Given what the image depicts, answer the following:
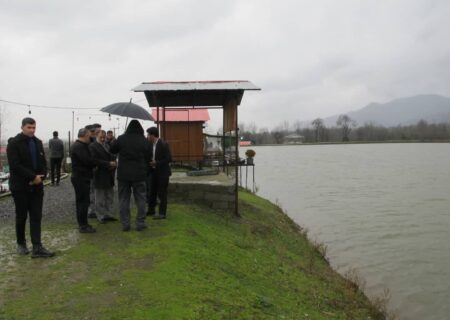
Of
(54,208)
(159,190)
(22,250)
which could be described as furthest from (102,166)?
(54,208)

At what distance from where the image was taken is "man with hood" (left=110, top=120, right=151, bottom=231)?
794 centimetres

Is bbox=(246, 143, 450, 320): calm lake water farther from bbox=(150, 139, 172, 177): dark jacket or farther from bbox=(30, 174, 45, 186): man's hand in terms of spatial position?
bbox=(30, 174, 45, 186): man's hand

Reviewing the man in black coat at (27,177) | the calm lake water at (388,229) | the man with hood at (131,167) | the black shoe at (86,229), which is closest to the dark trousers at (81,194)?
the black shoe at (86,229)

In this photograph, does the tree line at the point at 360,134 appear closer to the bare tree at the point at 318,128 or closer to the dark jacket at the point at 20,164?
the bare tree at the point at 318,128

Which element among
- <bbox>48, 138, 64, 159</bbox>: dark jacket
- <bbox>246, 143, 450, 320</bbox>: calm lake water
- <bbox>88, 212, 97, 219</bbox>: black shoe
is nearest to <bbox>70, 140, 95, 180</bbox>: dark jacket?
<bbox>88, 212, 97, 219</bbox>: black shoe

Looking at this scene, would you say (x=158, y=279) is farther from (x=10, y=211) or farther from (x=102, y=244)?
(x=10, y=211)

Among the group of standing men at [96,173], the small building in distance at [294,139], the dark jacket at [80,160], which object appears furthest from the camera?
the small building in distance at [294,139]

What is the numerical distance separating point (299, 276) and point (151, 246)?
268cm

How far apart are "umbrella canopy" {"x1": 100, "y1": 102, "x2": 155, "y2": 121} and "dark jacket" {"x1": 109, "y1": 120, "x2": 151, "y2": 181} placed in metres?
0.25

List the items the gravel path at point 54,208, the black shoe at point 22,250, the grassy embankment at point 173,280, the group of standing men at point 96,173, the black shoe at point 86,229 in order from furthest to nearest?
the gravel path at point 54,208 < the black shoe at point 86,229 < the black shoe at point 22,250 < the group of standing men at point 96,173 < the grassy embankment at point 173,280

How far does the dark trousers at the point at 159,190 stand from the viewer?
9.05 m

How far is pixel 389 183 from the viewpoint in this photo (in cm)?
Answer: 2998

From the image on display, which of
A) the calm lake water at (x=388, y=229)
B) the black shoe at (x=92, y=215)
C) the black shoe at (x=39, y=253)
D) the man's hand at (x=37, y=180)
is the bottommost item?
the calm lake water at (x=388, y=229)

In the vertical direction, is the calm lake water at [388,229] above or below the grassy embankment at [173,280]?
below
